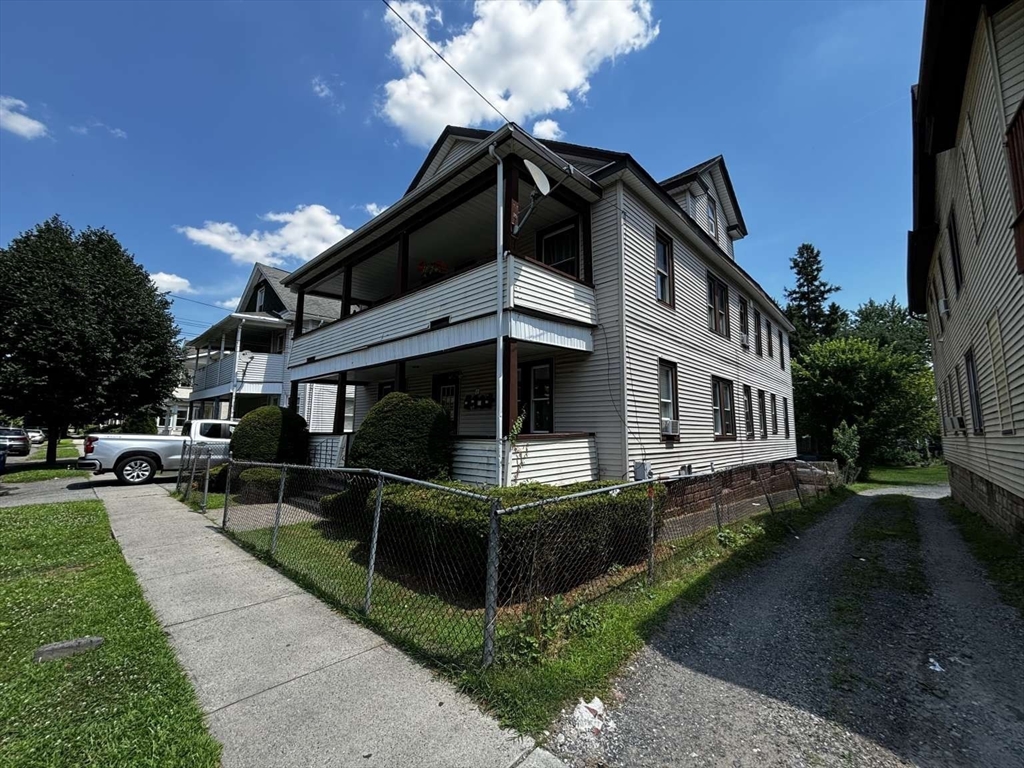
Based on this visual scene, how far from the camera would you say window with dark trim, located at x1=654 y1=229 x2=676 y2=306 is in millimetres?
10719

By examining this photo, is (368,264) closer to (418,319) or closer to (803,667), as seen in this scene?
(418,319)

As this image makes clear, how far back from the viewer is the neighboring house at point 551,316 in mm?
8086

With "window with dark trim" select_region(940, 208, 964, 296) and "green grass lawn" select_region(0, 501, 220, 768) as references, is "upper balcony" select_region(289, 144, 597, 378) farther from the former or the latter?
"window with dark trim" select_region(940, 208, 964, 296)

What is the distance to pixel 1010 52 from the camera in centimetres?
539

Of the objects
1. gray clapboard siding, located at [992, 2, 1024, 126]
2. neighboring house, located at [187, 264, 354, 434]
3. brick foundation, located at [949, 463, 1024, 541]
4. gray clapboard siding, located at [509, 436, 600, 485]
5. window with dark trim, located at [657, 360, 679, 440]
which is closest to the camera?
gray clapboard siding, located at [992, 2, 1024, 126]

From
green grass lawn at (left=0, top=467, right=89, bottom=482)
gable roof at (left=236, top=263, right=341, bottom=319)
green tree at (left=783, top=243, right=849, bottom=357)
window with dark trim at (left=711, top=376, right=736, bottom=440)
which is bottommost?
green grass lawn at (left=0, top=467, right=89, bottom=482)

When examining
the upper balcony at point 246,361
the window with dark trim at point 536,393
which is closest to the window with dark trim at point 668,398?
the window with dark trim at point 536,393

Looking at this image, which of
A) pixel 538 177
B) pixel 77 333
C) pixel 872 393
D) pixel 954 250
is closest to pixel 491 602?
pixel 538 177

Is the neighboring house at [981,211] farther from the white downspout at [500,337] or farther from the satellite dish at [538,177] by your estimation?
the white downspout at [500,337]

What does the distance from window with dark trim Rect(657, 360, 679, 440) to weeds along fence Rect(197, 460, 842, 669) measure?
5.23 feet

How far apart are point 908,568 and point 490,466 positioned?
6.15m

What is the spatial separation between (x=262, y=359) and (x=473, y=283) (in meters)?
16.2

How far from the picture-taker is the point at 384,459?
Answer: 764 centimetres

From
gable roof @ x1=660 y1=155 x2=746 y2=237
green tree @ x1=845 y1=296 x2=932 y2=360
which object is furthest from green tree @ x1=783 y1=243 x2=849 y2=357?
gable roof @ x1=660 y1=155 x2=746 y2=237
